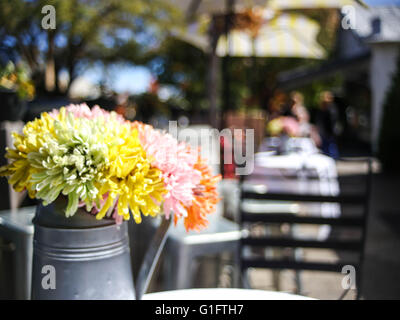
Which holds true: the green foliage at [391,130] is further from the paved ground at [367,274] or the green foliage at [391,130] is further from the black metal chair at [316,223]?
the black metal chair at [316,223]

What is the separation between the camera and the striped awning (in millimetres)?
7406

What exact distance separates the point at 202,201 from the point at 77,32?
5.25 m

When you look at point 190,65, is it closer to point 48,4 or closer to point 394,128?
point 394,128

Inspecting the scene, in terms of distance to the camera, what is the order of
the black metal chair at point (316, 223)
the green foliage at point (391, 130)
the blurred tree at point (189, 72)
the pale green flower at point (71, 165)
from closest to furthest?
the pale green flower at point (71, 165), the black metal chair at point (316, 223), the green foliage at point (391, 130), the blurred tree at point (189, 72)

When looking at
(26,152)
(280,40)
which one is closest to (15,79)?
(26,152)

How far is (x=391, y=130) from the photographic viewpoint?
323 inches

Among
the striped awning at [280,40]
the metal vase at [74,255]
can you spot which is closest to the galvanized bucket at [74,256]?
the metal vase at [74,255]

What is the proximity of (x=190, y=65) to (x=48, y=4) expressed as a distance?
18.0 meters

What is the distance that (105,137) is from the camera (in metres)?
0.78

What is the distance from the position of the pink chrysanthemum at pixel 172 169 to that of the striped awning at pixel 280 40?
6.67 metres

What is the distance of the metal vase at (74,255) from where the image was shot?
0.80 meters

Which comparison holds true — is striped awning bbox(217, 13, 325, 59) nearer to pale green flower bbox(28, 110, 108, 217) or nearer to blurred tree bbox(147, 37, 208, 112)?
pale green flower bbox(28, 110, 108, 217)

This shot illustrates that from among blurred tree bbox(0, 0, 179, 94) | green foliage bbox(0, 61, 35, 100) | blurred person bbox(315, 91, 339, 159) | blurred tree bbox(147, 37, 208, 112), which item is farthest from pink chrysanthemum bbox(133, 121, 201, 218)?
blurred tree bbox(147, 37, 208, 112)
